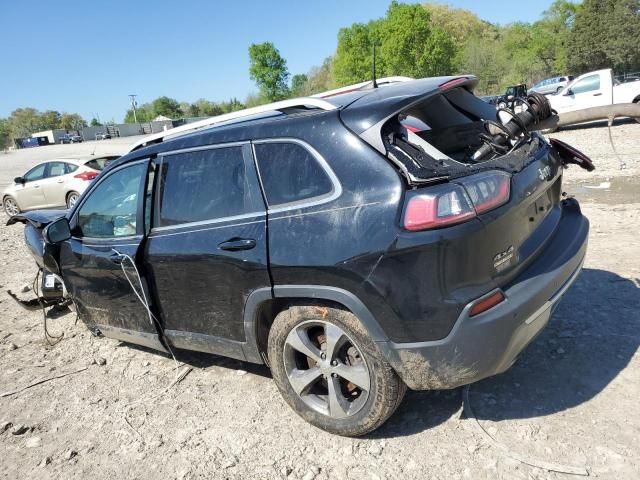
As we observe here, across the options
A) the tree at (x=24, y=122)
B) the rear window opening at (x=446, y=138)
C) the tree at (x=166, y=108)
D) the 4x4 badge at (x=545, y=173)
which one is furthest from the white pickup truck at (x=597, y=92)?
the tree at (x=24, y=122)

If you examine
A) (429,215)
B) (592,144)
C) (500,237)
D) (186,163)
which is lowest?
(592,144)

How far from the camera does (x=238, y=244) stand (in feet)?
9.35

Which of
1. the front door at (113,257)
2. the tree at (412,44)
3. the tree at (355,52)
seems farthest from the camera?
the tree at (355,52)

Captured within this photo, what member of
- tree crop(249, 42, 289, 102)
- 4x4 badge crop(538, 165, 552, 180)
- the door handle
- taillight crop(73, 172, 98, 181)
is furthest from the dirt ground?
tree crop(249, 42, 289, 102)

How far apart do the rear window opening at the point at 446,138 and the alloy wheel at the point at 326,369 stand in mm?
956

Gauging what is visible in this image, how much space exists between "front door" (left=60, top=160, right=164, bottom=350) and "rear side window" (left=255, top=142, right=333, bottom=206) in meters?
1.09

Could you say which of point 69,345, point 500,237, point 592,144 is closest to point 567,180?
point 592,144

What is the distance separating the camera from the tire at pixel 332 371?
101 inches

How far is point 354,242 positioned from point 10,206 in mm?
15202

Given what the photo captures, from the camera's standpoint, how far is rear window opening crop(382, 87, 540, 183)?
2422mm

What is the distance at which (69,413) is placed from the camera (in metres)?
3.54

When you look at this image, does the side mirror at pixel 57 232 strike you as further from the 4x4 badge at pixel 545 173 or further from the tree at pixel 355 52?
the tree at pixel 355 52

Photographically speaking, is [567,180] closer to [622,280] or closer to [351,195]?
[622,280]

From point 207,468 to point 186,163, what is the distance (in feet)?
6.16
